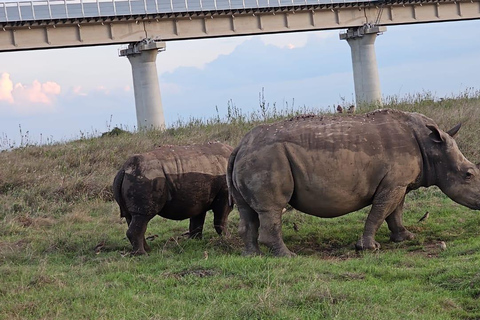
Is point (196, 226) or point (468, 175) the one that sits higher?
point (468, 175)

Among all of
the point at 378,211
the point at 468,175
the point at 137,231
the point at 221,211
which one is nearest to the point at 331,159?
the point at 378,211

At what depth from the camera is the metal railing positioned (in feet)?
109

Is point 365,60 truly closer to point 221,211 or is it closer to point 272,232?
point 221,211

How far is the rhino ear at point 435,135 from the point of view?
10445mm

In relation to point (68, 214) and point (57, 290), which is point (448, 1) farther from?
point (57, 290)

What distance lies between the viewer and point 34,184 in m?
17.4

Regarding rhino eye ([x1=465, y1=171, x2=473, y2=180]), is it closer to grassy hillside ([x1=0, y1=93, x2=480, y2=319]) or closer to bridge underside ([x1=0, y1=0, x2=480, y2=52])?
grassy hillside ([x1=0, y1=93, x2=480, y2=319])

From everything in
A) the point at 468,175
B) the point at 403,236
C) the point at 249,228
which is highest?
the point at 468,175

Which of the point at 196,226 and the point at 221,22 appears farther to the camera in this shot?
the point at 221,22

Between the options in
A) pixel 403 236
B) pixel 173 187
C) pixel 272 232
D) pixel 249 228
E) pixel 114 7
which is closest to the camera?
pixel 272 232

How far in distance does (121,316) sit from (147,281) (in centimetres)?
147

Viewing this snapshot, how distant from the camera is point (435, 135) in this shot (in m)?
10.5

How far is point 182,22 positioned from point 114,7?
3935 mm

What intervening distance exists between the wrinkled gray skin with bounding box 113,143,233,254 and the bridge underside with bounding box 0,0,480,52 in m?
24.5
